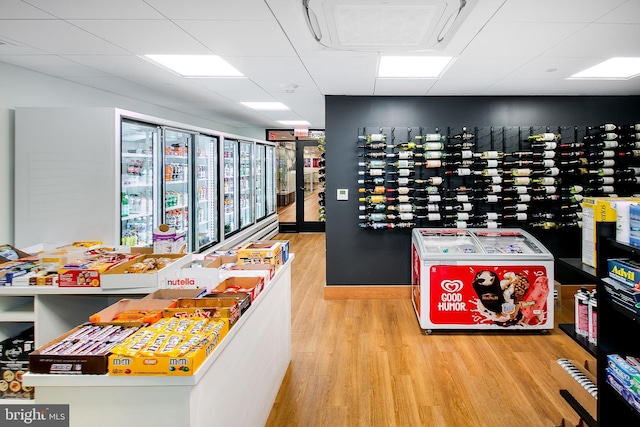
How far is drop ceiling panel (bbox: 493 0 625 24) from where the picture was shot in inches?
95.3

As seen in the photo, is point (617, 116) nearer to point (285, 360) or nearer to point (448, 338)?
point (448, 338)

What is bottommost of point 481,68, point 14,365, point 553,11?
point 14,365

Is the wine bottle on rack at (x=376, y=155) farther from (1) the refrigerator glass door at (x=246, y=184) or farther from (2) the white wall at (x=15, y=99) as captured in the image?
(2) the white wall at (x=15, y=99)

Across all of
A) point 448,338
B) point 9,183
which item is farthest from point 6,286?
point 448,338

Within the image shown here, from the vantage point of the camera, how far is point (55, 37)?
3.07 metres

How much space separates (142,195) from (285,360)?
2824 mm

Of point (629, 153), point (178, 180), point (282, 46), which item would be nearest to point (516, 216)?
point (629, 153)

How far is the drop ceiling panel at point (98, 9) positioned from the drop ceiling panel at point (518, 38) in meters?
2.28

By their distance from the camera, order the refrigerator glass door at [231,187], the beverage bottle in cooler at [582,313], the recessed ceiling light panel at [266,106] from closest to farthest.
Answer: the beverage bottle in cooler at [582,313], the recessed ceiling light panel at [266,106], the refrigerator glass door at [231,187]

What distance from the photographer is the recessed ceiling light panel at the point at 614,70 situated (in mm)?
3758

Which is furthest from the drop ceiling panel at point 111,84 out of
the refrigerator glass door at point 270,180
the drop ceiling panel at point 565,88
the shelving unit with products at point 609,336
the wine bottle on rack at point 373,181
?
the refrigerator glass door at point 270,180

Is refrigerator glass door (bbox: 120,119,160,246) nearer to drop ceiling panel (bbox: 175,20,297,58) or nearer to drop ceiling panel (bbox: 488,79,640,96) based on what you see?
drop ceiling panel (bbox: 175,20,297,58)

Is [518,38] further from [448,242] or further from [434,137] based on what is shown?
[448,242]

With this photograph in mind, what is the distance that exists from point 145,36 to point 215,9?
2.81 ft
